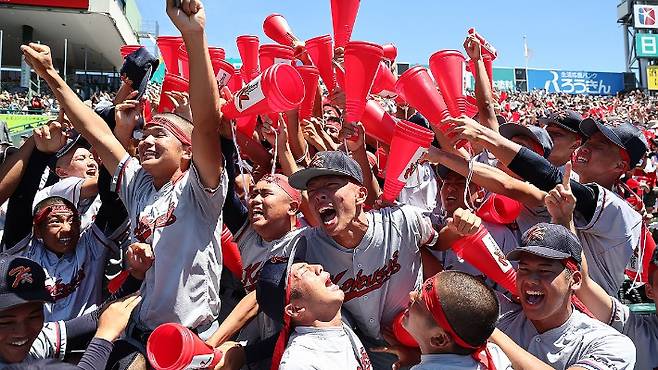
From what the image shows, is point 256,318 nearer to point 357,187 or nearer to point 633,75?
point 357,187

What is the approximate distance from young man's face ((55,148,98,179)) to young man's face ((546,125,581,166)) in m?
2.97

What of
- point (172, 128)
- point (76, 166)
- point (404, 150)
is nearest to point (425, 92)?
point (404, 150)

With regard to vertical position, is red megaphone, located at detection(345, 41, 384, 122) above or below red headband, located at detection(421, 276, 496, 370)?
above

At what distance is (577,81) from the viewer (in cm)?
3650

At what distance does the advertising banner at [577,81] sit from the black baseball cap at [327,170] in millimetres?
35922

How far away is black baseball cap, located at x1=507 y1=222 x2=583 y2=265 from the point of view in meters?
2.32

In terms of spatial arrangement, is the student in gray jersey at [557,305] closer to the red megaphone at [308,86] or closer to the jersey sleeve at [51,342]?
the red megaphone at [308,86]

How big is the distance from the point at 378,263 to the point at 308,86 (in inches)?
48.9

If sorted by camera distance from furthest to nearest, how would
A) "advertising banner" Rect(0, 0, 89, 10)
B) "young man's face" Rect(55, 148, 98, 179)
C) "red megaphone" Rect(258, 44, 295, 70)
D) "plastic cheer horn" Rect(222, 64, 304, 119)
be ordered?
"advertising banner" Rect(0, 0, 89, 10) → "young man's face" Rect(55, 148, 98, 179) → "red megaphone" Rect(258, 44, 295, 70) → "plastic cheer horn" Rect(222, 64, 304, 119)

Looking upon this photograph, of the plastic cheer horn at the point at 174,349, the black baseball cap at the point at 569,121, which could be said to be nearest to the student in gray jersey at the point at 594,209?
the black baseball cap at the point at 569,121

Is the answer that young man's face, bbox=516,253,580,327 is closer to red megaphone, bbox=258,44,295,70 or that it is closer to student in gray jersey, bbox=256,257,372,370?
student in gray jersey, bbox=256,257,372,370

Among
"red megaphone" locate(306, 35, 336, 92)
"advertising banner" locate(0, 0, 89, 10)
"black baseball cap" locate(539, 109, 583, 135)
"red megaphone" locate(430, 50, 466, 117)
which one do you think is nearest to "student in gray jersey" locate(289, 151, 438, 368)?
"red megaphone" locate(430, 50, 466, 117)

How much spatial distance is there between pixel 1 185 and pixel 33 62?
0.64 metres

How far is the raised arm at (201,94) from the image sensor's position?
6.75ft
